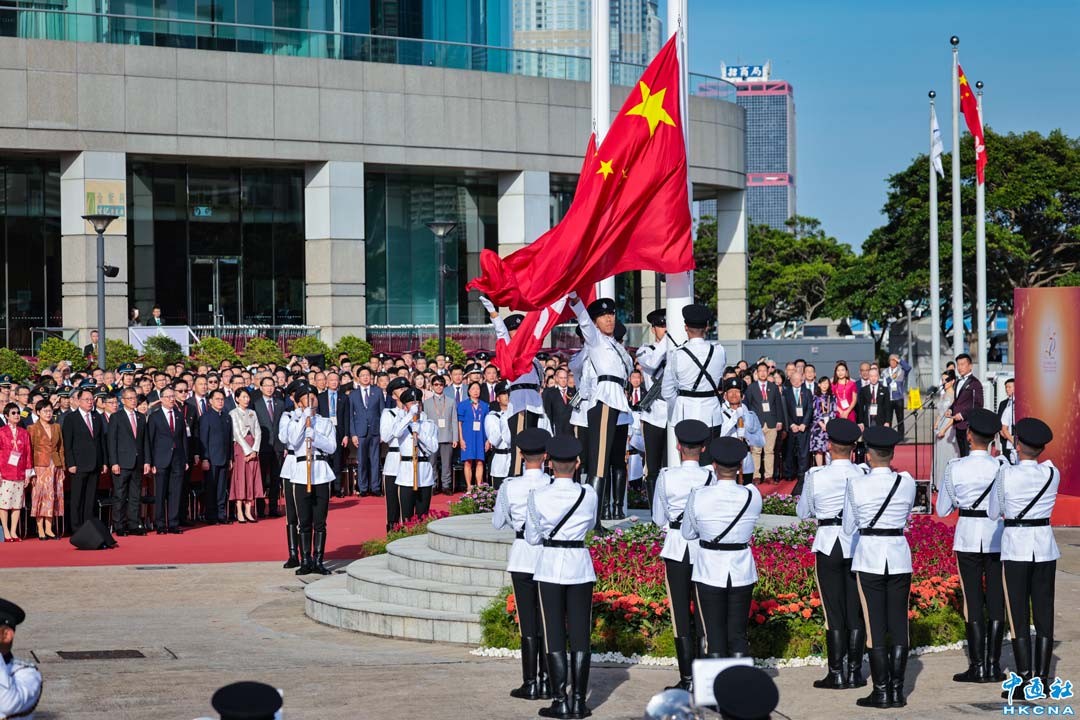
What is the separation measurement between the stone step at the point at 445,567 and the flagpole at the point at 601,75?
3.09 metres

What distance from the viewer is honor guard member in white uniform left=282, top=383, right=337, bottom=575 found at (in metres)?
15.8

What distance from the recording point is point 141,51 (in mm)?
34531

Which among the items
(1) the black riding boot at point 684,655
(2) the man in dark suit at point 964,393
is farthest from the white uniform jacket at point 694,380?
(2) the man in dark suit at point 964,393

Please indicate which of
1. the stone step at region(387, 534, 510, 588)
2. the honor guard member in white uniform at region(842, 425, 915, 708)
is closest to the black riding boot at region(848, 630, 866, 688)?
the honor guard member in white uniform at region(842, 425, 915, 708)

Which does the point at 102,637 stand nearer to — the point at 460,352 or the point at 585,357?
the point at 585,357

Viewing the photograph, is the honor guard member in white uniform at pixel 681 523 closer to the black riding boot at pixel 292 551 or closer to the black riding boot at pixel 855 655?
the black riding boot at pixel 855 655

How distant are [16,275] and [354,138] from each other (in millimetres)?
8690

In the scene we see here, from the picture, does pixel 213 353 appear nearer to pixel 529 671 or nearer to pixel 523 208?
pixel 523 208

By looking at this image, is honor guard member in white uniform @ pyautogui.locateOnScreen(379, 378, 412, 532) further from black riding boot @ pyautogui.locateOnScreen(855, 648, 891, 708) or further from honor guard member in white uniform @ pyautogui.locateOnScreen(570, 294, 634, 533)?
black riding boot @ pyautogui.locateOnScreen(855, 648, 891, 708)

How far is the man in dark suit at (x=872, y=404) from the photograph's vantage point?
24.2 metres

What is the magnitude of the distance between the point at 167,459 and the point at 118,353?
11.1 metres

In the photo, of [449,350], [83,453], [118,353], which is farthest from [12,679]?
[449,350]

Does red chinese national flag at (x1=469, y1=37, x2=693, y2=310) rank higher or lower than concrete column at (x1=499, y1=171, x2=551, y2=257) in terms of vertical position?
lower

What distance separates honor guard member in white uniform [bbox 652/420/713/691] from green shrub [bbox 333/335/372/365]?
23.3 meters
